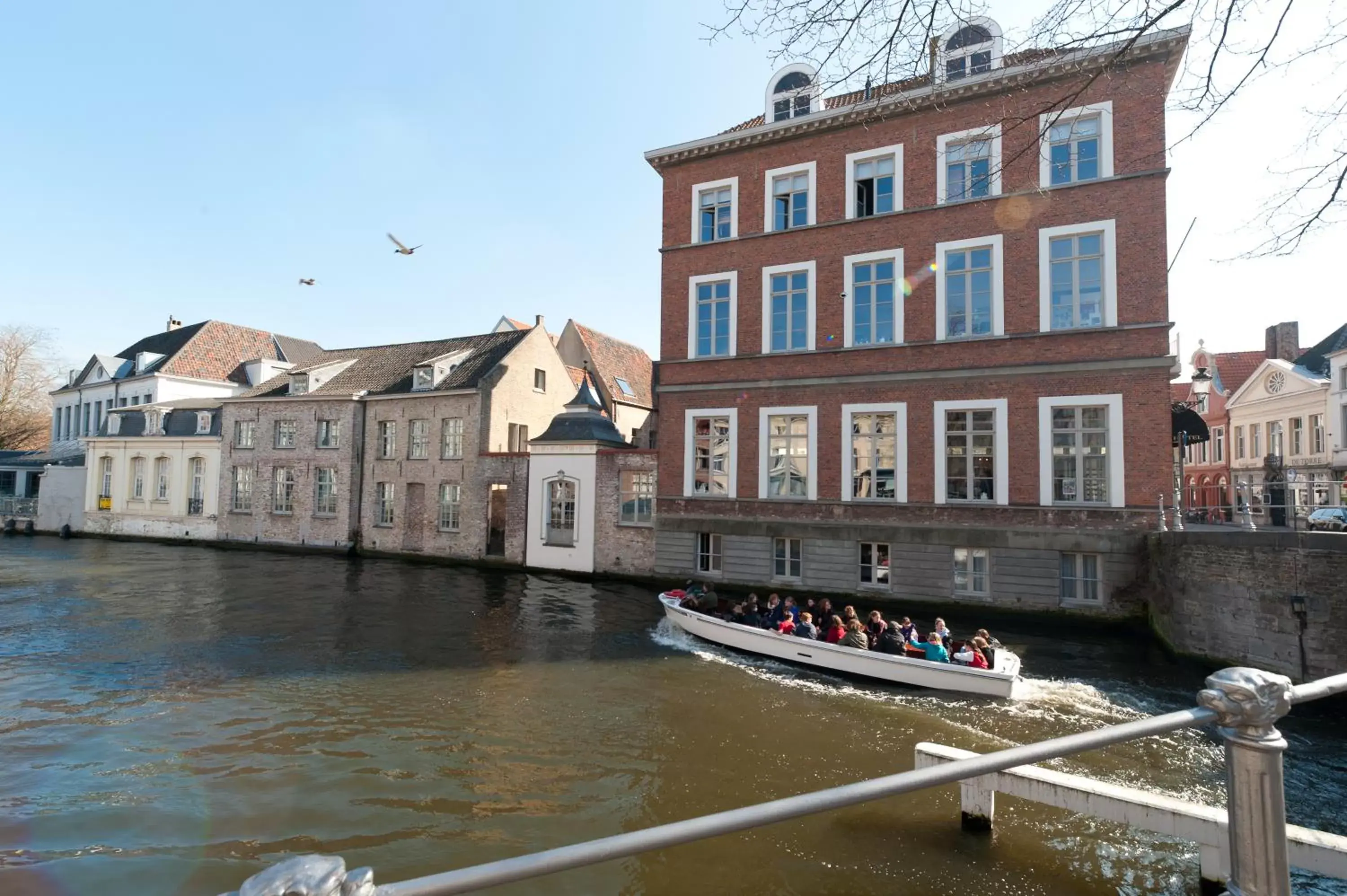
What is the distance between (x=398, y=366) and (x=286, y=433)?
19.5ft

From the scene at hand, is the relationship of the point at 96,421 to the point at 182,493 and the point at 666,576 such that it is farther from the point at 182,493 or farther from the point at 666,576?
the point at 666,576

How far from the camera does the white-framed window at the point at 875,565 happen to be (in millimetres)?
18812

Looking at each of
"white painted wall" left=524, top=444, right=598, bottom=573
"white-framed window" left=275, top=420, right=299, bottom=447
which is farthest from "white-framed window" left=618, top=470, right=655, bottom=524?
"white-framed window" left=275, top=420, right=299, bottom=447

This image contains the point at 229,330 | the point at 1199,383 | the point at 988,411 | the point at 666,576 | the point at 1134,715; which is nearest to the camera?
the point at 1134,715

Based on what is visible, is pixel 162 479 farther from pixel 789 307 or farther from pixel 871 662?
pixel 871 662

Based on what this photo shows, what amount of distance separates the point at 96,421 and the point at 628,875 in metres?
54.0

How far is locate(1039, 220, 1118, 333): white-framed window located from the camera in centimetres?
1669

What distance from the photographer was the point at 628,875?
6.27m

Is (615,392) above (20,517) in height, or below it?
above

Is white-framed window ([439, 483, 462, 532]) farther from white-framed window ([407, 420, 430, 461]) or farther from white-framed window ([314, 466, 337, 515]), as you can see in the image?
white-framed window ([314, 466, 337, 515])

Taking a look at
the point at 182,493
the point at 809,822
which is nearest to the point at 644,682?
the point at 809,822

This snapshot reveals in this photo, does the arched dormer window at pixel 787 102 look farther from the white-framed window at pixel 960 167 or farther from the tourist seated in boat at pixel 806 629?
the tourist seated in boat at pixel 806 629

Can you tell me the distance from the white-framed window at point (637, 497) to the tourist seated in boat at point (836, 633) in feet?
35.7

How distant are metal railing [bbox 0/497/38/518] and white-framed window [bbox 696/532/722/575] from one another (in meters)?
41.0
